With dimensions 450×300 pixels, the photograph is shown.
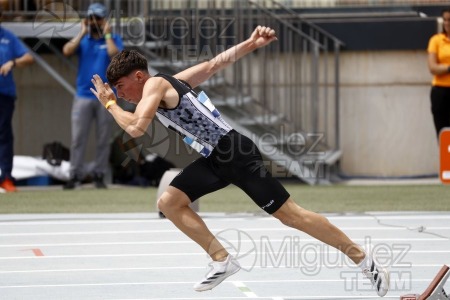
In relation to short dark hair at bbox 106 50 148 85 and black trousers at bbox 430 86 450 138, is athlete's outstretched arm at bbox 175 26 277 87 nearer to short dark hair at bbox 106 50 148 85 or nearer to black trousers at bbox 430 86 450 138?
short dark hair at bbox 106 50 148 85

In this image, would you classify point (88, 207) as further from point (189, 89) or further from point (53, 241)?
point (189, 89)

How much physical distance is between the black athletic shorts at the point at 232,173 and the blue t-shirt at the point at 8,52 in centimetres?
838

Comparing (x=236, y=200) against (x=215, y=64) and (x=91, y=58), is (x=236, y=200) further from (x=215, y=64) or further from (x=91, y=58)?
(x=215, y=64)

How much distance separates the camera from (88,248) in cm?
1121

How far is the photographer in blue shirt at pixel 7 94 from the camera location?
1627 centimetres

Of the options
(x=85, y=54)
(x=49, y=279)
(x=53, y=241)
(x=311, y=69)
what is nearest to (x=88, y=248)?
(x=53, y=241)

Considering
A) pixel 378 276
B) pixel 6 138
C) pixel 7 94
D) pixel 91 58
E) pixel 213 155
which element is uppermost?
pixel 213 155

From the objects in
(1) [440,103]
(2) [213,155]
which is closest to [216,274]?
(2) [213,155]

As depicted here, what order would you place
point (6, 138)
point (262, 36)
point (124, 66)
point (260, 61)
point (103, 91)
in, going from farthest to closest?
point (260, 61) → point (6, 138) → point (262, 36) → point (124, 66) → point (103, 91)

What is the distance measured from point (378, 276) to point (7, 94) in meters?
9.35

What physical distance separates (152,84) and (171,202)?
0.88m

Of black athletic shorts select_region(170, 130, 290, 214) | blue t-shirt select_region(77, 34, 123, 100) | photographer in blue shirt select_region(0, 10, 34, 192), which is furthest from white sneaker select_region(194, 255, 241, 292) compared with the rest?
blue t-shirt select_region(77, 34, 123, 100)

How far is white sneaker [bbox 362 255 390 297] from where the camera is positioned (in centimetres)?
815

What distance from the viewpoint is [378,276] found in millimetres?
8195
